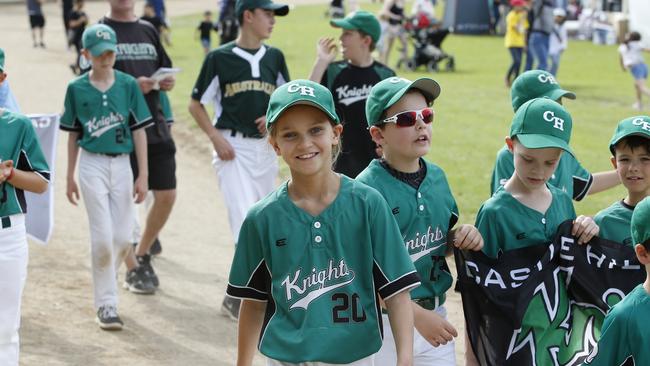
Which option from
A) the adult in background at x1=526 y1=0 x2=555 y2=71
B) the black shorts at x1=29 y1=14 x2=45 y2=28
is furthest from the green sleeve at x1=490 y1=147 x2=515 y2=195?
the black shorts at x1=29 y1=14 x2=45 y2=28

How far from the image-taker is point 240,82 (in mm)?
8266

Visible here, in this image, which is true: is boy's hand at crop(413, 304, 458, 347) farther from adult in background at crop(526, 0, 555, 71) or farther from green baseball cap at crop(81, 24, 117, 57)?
adult in background at crop(526, 0, 555, 71)

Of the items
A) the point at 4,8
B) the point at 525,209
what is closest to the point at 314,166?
the point at 525,209

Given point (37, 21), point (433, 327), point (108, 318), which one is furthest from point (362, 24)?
point (37, 21)

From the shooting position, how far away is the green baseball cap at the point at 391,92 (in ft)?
16.6

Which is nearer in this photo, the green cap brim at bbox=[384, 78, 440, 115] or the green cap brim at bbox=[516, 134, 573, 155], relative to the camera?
the green cap brim at bbox=[516, 134, 573, 155]

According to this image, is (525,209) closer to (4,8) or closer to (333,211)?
(333,211)

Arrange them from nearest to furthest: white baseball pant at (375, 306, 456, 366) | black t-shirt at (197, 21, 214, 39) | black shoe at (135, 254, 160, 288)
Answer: white baseball pant at (375, 306, 456, 366)
black shoe at (135, 254, 160, 288)
black t-shirt at (197, 21, 214, 39)

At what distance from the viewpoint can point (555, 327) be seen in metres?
5.03

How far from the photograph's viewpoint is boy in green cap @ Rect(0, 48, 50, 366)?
6.08 m

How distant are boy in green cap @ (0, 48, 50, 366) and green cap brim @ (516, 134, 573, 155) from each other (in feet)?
9.46

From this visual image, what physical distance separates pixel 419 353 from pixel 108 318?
3.60 m

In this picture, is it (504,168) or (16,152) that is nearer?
A: (504,168)

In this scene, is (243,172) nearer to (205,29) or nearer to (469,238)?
(469,238)
